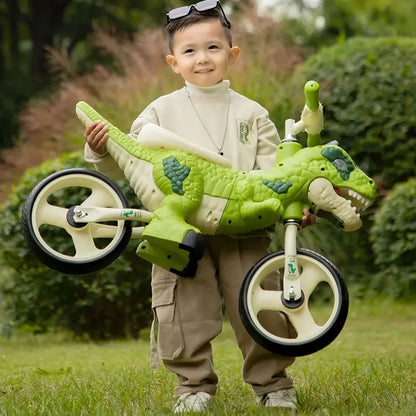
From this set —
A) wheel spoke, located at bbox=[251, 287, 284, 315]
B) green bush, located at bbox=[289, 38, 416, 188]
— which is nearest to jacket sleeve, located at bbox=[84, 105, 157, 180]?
wheel spoke, located at bbox=[251, 287, 284, 315]

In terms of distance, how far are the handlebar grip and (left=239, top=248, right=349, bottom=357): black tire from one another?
545 millimetres

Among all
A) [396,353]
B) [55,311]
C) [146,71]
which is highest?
[146,71]

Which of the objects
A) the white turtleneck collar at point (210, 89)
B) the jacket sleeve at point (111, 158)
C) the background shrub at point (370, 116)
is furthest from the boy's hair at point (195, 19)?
the background shrub at point (370, 116)

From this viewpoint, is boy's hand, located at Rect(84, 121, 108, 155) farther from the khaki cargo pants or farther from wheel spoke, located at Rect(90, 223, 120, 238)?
the khaki cargo pants

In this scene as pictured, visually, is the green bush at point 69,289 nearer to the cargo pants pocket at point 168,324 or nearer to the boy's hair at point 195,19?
the cargo pants pocket at point 168,324

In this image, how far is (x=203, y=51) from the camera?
3559 millimetres

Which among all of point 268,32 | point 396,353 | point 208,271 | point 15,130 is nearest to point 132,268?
point 396,353

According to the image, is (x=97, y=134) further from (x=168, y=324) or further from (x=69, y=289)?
(x=69, y=289)

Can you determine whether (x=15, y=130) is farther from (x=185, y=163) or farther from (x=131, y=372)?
(x=185, y=163)

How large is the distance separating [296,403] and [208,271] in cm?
61

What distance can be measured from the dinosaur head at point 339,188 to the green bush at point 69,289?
10.4 ft

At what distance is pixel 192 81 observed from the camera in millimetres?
3637

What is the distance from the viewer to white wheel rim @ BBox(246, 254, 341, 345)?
3287mm

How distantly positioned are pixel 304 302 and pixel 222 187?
0.50 m
